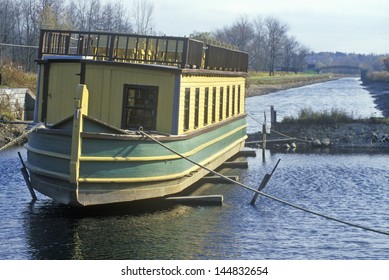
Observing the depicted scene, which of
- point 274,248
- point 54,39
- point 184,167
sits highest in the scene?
point 54,39

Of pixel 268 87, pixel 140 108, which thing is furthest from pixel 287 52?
pixel 140 108

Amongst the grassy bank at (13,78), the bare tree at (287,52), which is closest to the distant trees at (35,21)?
the grassy bank at (13,78)

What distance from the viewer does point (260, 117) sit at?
2253 inches

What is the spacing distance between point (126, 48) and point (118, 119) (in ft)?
7.73

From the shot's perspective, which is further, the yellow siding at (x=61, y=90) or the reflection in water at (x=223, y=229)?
the yellow siding at (x=61, y=90)

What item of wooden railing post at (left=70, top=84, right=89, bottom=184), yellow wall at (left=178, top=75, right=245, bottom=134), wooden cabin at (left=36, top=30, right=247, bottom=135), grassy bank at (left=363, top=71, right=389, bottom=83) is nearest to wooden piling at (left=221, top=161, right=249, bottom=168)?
yellow wall at (left=178, top=75, right=245, bottom=134)

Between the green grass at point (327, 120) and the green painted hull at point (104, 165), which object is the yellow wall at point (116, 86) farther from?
the green grass at point (327, 120)

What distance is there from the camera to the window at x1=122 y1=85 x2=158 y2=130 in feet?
73.1

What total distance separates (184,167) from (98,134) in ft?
13.5

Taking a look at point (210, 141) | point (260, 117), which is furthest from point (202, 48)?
point (260, 117)

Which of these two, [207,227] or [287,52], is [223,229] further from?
A: [287,52]

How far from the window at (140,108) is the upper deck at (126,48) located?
91 cm

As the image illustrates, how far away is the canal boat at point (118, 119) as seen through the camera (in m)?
20.0

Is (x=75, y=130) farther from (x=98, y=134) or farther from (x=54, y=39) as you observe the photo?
(x=54, y=39)
